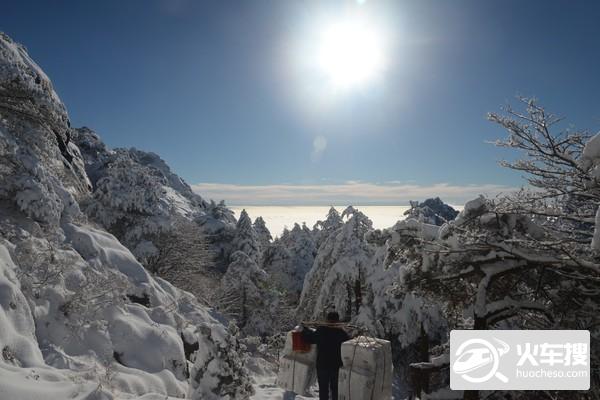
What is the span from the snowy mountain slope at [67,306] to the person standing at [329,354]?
1.91 m

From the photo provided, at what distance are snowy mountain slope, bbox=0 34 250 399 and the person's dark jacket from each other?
2008 mm

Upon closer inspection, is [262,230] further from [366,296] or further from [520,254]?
[520,254]

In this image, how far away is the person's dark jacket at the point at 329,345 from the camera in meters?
6.14

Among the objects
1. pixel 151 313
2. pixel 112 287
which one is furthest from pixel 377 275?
pixel 112 287

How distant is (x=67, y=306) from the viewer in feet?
26.3

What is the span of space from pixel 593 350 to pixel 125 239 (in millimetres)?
23510

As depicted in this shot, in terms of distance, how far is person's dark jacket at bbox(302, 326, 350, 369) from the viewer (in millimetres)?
6145

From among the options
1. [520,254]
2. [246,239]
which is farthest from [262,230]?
[520,254]

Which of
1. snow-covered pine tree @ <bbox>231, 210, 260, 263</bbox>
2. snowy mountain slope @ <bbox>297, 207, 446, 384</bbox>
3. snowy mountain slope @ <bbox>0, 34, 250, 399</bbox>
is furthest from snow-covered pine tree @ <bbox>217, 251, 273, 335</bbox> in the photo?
snowy mountain slope @ <bbox>0, 34, 250, 399</bbox>

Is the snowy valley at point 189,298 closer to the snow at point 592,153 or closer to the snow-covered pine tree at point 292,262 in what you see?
the snow at point 592,153

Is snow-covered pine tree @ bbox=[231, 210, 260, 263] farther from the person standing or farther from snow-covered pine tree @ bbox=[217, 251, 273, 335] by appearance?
the person standing

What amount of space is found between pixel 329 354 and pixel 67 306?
601 cm

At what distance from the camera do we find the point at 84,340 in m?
7.77

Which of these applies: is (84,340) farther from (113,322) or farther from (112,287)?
(112,287)
